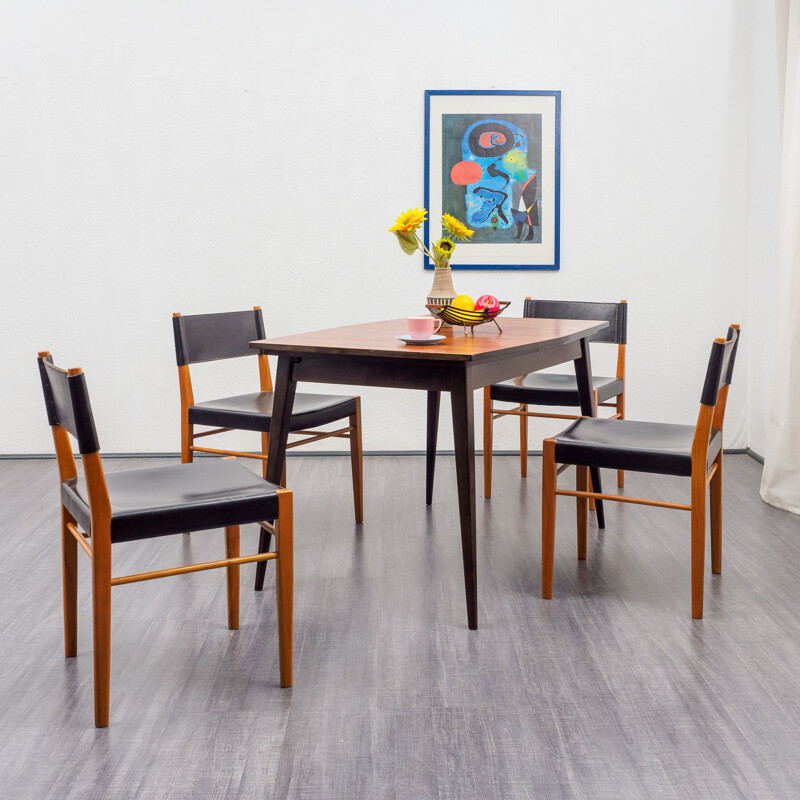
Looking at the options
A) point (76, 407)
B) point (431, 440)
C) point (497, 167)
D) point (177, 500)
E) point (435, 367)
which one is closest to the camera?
point (76, 407)

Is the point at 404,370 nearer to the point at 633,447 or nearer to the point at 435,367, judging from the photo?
the point at 435,367

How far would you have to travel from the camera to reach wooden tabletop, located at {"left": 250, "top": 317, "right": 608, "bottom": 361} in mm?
2227

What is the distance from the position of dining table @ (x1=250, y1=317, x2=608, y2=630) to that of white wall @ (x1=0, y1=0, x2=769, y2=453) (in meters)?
1.61

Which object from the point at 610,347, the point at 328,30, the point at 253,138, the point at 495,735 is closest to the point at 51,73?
the point at 253,138

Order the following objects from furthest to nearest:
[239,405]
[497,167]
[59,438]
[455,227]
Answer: [497,167] < [239,405] < [455,227] < [59,438]

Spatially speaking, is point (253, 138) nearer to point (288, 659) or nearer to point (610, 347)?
point (610, 347)

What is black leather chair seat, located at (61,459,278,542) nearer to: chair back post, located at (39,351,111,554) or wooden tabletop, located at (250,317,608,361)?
chair back post, located at (39,351,111,554)

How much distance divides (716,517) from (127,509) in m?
1.74

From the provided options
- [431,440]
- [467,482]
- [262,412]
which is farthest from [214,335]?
[467,482]

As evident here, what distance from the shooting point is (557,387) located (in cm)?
338

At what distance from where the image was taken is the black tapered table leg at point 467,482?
2.19m

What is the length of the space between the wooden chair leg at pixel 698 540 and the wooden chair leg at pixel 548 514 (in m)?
0.37

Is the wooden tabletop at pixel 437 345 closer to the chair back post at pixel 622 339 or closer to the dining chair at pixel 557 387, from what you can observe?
the dining chair at pixel 557 387

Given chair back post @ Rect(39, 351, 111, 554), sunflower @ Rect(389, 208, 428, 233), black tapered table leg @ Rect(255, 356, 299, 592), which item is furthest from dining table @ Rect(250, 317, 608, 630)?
chair back post @ Rect(39, 351, 111, 554)
